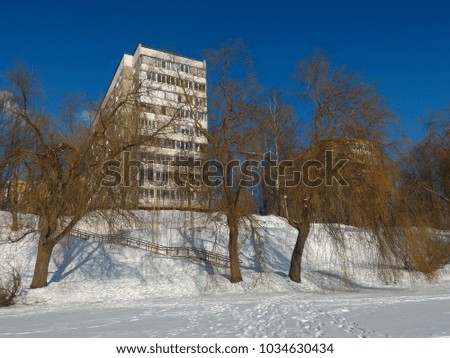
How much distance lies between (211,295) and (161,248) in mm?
7778

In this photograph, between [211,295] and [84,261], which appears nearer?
[211,295]

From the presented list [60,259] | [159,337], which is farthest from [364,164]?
[60,259]

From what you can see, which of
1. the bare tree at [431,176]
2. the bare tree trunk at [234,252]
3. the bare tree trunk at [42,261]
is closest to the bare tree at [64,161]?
the bare tree trunk at [42,261]

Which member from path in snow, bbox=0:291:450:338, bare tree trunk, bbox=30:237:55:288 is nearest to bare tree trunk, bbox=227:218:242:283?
path in snow, bbox=0:291:450:338

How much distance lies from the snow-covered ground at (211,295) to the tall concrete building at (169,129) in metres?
1.12

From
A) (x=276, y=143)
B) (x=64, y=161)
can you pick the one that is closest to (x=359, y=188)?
(x=276, y=143)

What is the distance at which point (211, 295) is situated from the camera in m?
15.7

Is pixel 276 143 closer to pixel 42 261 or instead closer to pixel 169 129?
pixel 169 129

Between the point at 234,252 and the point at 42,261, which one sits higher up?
the point at 234,252

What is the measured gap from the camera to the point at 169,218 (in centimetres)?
1902

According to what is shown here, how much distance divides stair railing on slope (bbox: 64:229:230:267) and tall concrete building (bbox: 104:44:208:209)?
4.85m

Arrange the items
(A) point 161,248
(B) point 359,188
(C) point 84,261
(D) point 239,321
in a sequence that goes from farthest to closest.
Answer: (A) point 161,248
(C) point 84,261
(B) point 359,188
(D) point 239,321

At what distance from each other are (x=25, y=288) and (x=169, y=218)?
6.54 meters

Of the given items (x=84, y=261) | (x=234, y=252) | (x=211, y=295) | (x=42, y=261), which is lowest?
(x=211, y=295)
